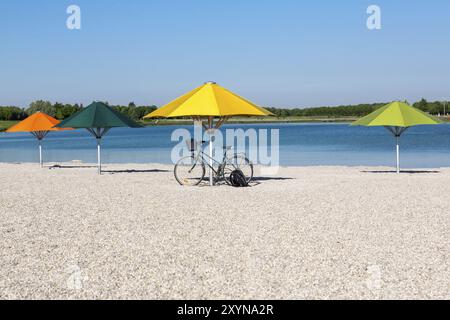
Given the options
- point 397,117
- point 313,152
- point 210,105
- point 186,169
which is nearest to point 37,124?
point 186,169

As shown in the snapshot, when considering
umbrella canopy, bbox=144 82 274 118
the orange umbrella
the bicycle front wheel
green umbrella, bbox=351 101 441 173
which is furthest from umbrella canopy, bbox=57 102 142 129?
green umbrella, bbox=351 101 441 173

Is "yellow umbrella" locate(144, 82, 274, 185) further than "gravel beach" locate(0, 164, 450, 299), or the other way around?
Result: "yellow umbrella" locate(144, 82, 274, 185)

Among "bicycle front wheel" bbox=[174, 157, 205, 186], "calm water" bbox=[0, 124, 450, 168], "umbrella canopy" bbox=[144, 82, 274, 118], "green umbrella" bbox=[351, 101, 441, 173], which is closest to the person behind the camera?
"umbrella canopy" bbox=[144, 82, 274, 118]

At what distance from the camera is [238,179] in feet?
42.0

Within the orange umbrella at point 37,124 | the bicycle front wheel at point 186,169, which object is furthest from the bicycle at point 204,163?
the orange umbrella at point 37,124

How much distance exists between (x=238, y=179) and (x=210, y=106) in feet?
5.43

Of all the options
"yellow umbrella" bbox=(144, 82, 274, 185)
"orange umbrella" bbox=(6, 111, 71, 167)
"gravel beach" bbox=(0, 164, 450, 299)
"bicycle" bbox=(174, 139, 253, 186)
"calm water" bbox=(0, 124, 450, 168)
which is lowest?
"calm water" bbox=(0, 124, 450, 168)

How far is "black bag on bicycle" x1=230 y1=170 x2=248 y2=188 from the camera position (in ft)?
41.9

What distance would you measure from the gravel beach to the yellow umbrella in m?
1.68

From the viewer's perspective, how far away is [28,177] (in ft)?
51.6

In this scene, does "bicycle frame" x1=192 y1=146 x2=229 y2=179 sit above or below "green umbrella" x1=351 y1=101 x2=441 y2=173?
below

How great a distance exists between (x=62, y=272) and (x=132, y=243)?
1354 millimetres

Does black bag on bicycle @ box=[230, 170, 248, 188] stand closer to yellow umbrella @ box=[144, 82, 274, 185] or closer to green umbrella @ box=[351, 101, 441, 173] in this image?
yellow umbrella @ box=[144, 82, 274, 185]
